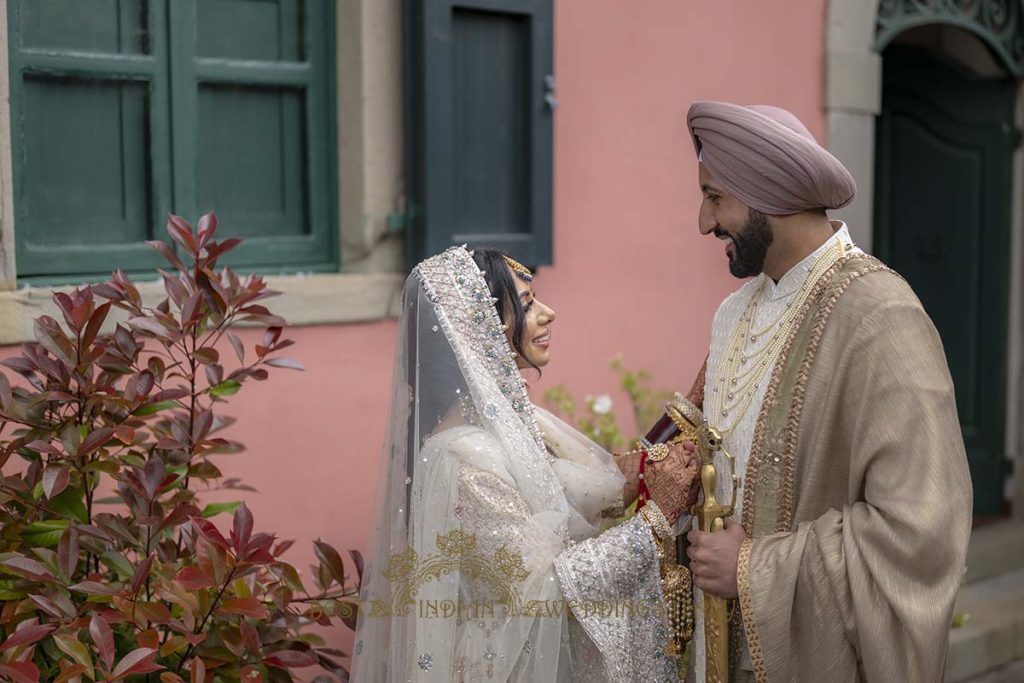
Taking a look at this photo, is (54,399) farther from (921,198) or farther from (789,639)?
(921,198)

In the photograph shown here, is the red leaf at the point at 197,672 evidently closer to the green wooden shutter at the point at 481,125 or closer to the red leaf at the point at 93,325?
the red leaf at the point at 93,325

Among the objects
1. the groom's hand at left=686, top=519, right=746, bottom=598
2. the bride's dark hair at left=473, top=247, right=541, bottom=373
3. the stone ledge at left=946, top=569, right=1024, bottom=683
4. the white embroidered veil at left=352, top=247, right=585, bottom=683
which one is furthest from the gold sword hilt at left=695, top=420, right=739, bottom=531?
the stone ledge at left=946, top=569, right=1024, bottom=683

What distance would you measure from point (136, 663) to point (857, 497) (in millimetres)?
1489

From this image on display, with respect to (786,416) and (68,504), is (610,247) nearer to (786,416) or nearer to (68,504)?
(786,416)

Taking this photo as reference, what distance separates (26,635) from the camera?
2.49 m

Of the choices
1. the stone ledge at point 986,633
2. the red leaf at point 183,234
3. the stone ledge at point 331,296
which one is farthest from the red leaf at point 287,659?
the stone ledge at point 986,633

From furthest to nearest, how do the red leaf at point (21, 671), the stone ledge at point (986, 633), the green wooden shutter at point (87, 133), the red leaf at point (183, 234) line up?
the stone ledge at point (986, 633)
the green wooden shutter at point (87, 133)
the red leaf at point (183, 234)
the red leaf at point (21, 671)

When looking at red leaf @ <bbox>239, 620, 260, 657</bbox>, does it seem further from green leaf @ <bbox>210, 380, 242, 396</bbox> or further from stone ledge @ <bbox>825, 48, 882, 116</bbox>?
stone ledge @ <bbox>825, 48, 882, 116</bbox>

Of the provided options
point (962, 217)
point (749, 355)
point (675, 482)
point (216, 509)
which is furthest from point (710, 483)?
point (962, 217)

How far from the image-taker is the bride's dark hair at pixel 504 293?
2.84 metres

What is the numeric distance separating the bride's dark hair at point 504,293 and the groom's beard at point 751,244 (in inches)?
18.9

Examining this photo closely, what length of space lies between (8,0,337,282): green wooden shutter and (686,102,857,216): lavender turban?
176 centimetres

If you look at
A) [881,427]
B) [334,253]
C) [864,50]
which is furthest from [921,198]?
[881,427]

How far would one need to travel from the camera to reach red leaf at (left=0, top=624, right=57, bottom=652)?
2.47 m
